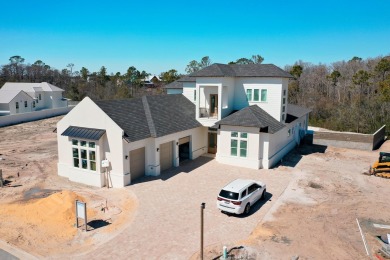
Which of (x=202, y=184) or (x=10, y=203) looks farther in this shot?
(x=202, y=184)

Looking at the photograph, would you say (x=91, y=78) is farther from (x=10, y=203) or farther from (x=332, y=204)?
(x=332, y=204)

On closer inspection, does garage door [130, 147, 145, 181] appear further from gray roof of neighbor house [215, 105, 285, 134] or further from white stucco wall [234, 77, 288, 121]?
white stucco wall [234, 77, 288, 121]

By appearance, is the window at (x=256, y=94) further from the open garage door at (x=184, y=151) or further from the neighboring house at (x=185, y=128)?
the open garage door at (x=184, y=151)

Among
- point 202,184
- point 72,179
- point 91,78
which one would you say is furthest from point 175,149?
point 91,78

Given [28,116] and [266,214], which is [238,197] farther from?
[28,116]

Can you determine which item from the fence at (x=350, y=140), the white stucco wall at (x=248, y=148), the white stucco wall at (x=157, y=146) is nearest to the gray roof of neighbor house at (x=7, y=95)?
the white stucco wall at (x=157, y=146)

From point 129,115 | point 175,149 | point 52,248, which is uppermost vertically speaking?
point 129,115
